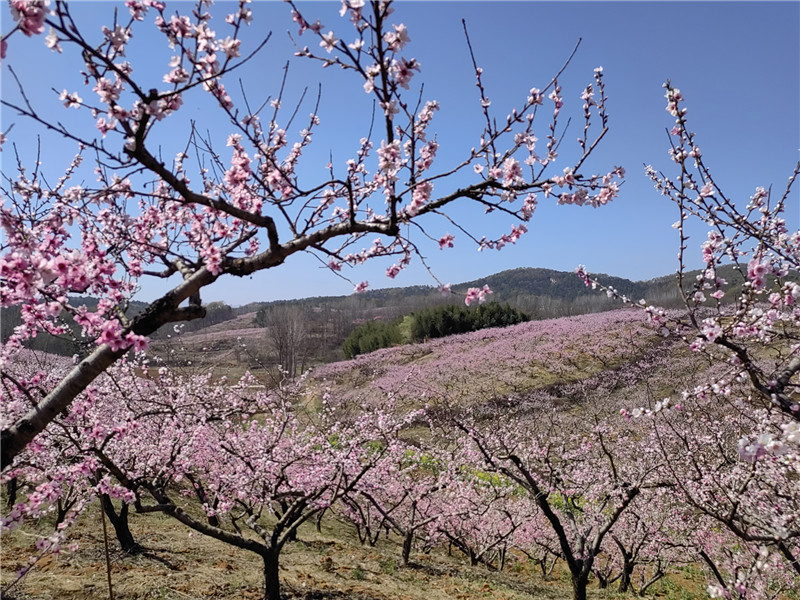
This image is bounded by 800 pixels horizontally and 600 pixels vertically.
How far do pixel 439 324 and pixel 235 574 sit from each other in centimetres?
3263

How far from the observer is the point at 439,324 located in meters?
38.8

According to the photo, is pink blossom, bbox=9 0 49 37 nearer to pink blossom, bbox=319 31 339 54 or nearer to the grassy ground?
pink blossom, bbox=319 31 339 54

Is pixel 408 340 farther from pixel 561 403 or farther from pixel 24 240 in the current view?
pixel 24 240

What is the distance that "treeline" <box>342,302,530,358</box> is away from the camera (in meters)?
38.5

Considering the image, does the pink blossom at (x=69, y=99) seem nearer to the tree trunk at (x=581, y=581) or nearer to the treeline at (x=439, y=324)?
the tree trunk at (x=581, y=581)

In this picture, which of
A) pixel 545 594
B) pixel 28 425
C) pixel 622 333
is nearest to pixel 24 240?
pixel 28 425

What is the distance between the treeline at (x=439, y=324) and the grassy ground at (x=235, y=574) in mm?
28869

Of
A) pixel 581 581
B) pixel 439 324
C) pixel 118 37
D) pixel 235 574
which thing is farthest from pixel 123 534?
pixel 439 324

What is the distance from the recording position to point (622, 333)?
27000 mm

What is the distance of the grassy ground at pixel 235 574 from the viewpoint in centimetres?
585

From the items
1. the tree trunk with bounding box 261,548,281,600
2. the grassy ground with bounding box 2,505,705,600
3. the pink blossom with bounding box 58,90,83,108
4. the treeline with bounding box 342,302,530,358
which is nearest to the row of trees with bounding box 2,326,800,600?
the tree trunk with bounding box 261,548,281,600

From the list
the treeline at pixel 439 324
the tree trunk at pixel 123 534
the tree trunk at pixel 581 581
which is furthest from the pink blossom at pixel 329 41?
the treeline at pixel 439 324

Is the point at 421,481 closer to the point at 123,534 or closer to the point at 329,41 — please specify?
the point at 123,534

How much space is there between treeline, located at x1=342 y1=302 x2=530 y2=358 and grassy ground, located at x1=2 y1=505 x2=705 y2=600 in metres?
28.9
